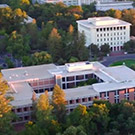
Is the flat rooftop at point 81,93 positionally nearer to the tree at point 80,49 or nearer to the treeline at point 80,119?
the treeline at point 80,119

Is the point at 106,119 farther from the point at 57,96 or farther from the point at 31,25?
the point at 31,25

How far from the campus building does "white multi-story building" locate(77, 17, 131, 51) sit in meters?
9.32

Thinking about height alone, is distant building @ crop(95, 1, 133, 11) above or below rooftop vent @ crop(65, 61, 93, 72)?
above

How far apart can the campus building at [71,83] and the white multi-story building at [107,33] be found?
932 centimetres

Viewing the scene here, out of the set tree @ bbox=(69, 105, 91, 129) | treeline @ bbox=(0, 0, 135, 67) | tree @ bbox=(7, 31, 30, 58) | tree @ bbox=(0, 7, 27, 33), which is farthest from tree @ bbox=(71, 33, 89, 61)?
tree @ bbox=(69, 105, 91, 129)

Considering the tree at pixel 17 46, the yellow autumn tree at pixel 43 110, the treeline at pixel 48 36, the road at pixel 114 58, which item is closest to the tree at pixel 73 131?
the yellow autumn tree at pixel 43 110

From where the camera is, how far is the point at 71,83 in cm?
2966

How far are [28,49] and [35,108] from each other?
1585 centimetres

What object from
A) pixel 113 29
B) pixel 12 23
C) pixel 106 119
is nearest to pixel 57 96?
pixel 106 119

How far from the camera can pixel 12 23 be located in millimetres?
47250

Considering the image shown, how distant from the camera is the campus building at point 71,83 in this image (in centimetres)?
2514

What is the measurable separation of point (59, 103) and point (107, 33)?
19868mm

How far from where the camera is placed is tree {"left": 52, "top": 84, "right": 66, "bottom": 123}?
22375 mm

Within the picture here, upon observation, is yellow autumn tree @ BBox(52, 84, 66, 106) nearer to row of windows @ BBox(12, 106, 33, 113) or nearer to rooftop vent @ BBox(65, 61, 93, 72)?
row of windows @ BBox(12, 106, 33, 113)
